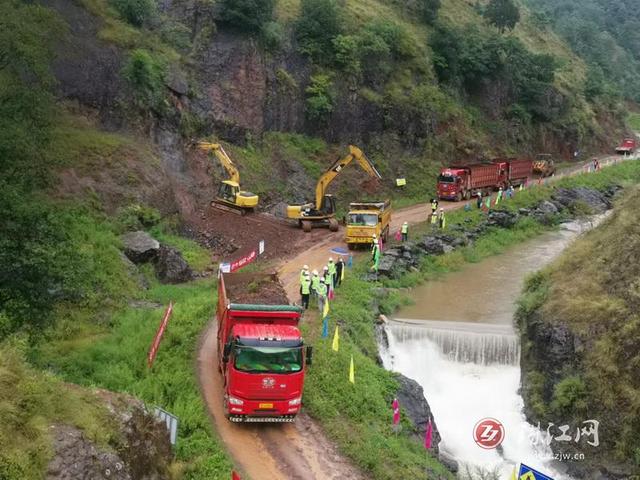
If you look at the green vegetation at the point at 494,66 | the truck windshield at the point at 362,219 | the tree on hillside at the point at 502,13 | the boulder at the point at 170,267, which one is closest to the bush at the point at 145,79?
the boulder at the point at 170,267

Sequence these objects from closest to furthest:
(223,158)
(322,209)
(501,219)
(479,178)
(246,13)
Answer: (223,158)
(322,209)
(246,13)
(501,219)
(479,178)

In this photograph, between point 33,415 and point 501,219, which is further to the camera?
point 501,219

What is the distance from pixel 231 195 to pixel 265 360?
76.9 feet

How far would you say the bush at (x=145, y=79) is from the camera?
37781 mm

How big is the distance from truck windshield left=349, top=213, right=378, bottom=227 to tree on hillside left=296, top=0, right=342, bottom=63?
65.8 ft

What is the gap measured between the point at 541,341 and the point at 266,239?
698 inches

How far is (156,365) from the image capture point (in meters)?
20.3

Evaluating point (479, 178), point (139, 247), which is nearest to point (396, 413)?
point (139, 247)

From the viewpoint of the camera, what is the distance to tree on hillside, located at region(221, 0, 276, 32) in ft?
152

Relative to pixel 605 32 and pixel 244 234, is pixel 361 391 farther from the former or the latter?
pixel 605 32

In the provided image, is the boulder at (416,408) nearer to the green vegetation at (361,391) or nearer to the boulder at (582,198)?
the green vegetation at (361,391)

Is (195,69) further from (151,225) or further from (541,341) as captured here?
(541,341)

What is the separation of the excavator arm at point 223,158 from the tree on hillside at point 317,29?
1467cm

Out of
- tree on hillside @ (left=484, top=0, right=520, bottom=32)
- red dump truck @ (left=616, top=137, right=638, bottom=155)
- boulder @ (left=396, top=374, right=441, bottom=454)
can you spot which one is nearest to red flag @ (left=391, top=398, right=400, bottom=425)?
boulder @ (left=396, top=374, right=441, bottom=454)
